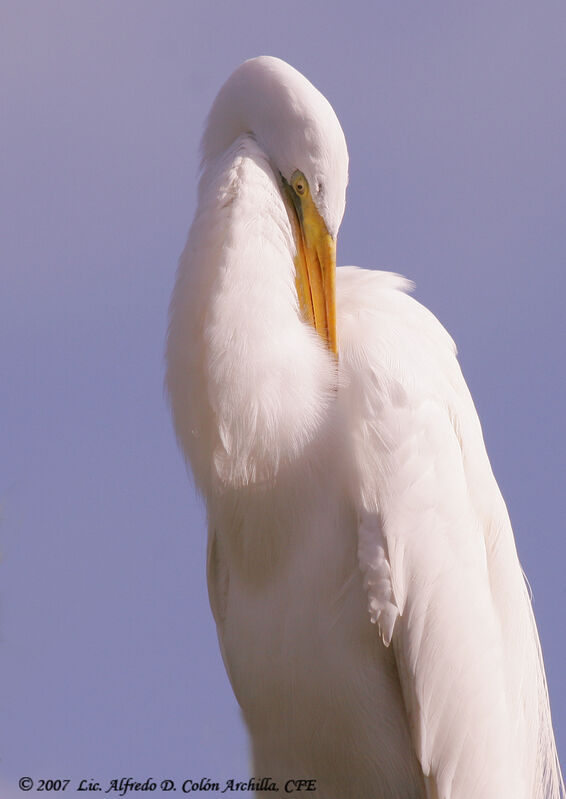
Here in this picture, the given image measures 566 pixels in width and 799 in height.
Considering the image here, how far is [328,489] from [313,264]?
0.62 metres

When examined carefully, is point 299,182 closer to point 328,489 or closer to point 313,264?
point 313,264

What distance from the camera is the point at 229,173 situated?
A: 8.96 feet

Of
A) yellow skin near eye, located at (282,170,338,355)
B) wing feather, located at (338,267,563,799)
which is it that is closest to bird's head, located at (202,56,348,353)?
yellow skin near eye, located at (282,170,338,355)

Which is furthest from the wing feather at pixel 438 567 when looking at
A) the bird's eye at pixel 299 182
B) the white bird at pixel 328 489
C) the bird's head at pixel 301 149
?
the bird's eye at pixel 299 182

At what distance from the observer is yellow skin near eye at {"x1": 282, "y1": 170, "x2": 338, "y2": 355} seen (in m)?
2.83

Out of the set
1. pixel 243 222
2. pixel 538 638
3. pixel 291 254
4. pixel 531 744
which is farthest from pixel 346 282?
pixel 531 744

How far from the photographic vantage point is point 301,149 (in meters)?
2.74

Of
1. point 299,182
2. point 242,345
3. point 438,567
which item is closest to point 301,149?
point 299,182

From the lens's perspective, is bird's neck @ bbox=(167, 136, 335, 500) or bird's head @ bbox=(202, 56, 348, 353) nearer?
bird's neck @ bbox=(167, 136, 335, 500)

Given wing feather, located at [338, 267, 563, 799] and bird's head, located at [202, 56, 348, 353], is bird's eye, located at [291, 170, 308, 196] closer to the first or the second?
bird's head, located at [202, 56, 348, 353]

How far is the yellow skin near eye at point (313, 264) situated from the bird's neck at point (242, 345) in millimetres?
75

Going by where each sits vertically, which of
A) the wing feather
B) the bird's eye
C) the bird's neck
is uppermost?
the bird's eye

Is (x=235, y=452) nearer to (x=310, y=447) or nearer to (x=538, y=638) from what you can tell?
(x=310, y=447)

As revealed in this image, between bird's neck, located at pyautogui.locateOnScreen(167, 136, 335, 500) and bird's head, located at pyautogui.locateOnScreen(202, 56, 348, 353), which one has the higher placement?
bird's head, located at pyautogui.locateOnScreen(202, 56, 348, 353)
